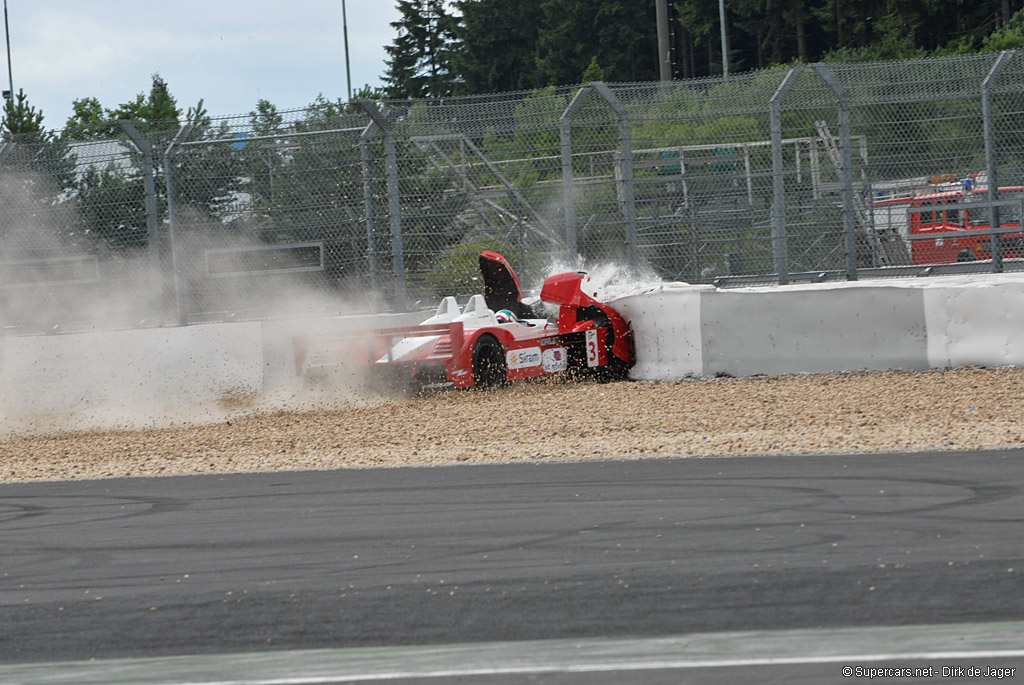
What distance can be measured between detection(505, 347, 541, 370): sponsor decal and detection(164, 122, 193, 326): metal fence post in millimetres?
3585

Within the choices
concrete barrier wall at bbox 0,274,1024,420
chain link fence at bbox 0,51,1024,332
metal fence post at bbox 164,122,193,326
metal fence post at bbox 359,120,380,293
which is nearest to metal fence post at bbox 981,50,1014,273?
chain link fence at bbox 0,51,1024,332

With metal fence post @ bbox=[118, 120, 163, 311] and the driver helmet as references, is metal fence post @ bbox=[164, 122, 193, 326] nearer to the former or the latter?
metal fence post @ bbox=[118, 120, 163, 311]

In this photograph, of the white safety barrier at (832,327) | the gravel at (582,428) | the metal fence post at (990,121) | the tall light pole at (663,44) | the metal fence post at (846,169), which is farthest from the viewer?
the tall light pole at (663,44)

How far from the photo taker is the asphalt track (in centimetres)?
430

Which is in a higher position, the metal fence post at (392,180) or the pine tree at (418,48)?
the pine tree at (418,48)

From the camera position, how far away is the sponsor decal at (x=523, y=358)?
44.4 ft

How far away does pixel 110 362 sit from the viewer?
13.5 metres

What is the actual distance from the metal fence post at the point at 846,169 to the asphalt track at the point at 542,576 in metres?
6.45

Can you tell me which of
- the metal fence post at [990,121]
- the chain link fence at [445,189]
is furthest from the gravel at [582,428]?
the metal fence post at [990,121]

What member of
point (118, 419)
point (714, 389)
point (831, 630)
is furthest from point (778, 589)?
point (118, 419)

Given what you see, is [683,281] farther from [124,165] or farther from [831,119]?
[124,165]

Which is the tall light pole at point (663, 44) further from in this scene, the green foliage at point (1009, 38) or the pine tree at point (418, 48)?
the pine tree at point (418, 48)

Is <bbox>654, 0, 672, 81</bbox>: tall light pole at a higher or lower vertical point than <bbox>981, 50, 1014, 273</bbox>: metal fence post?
higher

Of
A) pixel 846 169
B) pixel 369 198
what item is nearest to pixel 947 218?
pixel 846 169
